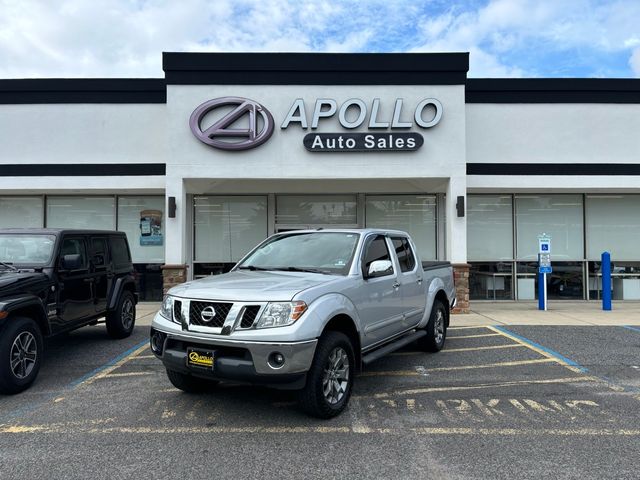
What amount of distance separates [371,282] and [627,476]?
2.76 meters

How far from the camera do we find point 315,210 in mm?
13391

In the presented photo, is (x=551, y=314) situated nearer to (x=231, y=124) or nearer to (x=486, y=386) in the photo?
(x=486, y=386)

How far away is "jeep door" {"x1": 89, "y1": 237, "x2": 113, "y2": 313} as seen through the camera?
7.17 meters

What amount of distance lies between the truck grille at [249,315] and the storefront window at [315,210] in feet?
30.9

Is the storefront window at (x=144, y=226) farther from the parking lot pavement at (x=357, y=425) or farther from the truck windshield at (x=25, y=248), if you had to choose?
the parking lot pavement at (x=357, y=425)

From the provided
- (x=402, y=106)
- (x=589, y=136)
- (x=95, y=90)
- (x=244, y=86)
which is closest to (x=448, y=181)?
(x=402, y=106)

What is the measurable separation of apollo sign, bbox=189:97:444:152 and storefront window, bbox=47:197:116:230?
441 cm

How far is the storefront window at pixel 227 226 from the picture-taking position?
525 inches

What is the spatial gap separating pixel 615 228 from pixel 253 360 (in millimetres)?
13707

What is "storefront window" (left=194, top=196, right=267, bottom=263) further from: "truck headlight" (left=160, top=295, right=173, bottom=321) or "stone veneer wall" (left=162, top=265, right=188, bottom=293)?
"truck headlight" (left=160, top=295, right=173, bottom=321)

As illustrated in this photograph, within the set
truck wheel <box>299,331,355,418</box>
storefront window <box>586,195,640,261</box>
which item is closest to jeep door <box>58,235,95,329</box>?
truck wheel <box>299,331,355,418</box>

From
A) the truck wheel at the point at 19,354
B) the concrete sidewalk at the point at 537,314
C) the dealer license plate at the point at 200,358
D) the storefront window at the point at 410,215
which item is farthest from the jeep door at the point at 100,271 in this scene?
the storefront window at the point at 410,215

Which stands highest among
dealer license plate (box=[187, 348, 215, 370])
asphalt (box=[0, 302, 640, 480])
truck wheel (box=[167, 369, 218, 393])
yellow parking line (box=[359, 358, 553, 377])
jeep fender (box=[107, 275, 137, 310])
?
jeep fender (box=[107, 275, 137, 310])

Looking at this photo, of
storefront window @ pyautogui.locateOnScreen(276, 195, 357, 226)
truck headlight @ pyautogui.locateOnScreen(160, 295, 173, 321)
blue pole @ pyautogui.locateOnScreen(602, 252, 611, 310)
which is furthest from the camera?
storefront window @ pyautogui.locateOnScreen(276, 195, 357, 226)
